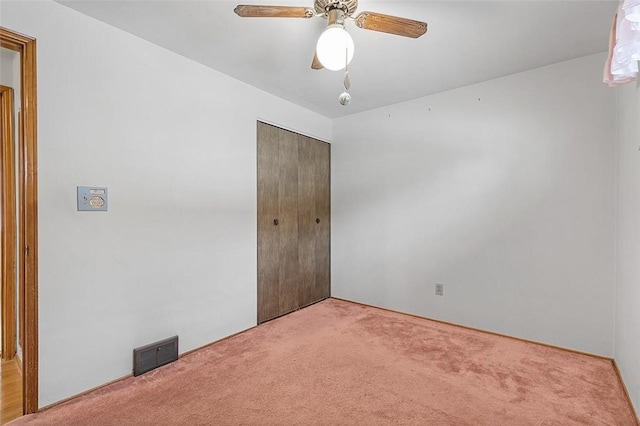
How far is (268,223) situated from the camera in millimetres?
3127

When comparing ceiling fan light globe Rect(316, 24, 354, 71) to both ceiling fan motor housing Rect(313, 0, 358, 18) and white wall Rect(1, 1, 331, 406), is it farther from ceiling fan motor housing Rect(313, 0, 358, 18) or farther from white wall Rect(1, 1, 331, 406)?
white wall Rect(1, 1, 331, 406)

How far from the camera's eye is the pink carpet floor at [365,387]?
1630 millimetres

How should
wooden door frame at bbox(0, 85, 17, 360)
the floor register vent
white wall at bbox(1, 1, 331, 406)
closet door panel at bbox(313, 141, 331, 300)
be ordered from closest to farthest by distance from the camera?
white wall at bbox(1, 1, 331, 406), the floor register vent, wooden door frame at bbox(0, 85, 17, 360), closet door panel at bbox(313, 141, 331, 300)

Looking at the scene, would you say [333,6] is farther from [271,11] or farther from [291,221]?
[291,221]

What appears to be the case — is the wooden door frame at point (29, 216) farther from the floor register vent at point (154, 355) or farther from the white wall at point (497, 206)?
the white wall at point (497, 206)

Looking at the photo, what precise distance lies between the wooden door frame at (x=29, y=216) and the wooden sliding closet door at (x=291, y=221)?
1687mm

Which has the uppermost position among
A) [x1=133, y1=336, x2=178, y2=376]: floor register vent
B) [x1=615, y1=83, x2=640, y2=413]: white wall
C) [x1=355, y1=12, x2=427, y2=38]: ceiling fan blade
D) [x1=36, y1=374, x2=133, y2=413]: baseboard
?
[x1=355, y1=12, x2=427, y2=38]: ceiling fan blade

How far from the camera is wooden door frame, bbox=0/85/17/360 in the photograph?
87.0 inches

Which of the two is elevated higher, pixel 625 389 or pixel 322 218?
pixel 322 218

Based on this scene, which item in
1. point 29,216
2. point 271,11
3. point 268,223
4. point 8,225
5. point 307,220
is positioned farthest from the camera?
point 307,220

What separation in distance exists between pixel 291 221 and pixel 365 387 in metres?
1.94

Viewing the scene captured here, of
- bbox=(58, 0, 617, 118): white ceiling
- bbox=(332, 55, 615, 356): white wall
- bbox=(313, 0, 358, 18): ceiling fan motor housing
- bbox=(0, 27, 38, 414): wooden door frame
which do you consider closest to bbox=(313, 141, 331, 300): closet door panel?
bbox=(332, 55, 615, 356): white wall

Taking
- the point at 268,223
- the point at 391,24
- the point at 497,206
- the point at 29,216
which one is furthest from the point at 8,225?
the point at 497,206

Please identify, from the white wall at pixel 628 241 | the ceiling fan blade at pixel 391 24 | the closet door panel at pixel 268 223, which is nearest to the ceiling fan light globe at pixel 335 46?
the ceiling fan blade at pixel 391 24
